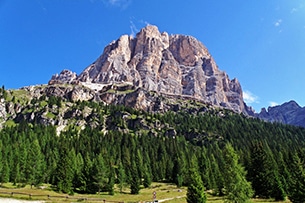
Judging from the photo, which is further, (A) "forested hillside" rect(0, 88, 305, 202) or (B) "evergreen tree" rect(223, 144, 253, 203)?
(A) "forested hillside" rect(0, 88, 305, 202)

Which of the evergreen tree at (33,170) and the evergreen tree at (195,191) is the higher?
the evergreen tree at (33,170)

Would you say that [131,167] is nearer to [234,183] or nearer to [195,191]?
[195,191]

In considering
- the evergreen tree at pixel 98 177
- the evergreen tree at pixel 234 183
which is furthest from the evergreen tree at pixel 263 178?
the evergreen tree at pixel 98 177

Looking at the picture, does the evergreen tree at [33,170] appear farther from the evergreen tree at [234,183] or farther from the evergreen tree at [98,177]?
the evergreen tree at [234,183]

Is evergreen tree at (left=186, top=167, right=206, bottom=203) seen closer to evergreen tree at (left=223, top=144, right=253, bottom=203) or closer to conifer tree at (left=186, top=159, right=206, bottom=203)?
conifer tree at (left=186, top=159, right=206, bottom=203)

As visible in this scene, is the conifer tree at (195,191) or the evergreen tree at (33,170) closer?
the conifer tree at (195,191)

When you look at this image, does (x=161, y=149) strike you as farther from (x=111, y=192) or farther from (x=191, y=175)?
(x=191, y=175)

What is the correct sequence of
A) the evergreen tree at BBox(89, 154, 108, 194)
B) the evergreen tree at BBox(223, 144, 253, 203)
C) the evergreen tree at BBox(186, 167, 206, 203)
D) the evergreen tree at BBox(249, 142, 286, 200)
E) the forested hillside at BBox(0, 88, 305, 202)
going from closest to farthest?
the evergreen tree at BBox(223, 144, 253, 203), the evergreen tree at BBox(186, 167, 206, 203), the evergreen tree at BBox(249, 142, 286, 200), the forested hillside at BBox(0, 88, 305, 202), the evergreen tree at BBox(89, 154, 108, 194)

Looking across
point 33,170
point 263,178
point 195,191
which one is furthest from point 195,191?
point 33,170

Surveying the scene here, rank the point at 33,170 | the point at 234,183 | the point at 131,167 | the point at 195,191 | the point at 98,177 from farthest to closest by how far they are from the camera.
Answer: the point at 131,167 < the point at 98,177 < the point at 33,170 < the point at 195,191 < the point at 234,183

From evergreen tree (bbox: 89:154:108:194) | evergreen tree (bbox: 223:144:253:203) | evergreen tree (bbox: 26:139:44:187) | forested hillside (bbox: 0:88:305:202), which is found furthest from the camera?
evergreen tree (bbox: 89:154:108:194)

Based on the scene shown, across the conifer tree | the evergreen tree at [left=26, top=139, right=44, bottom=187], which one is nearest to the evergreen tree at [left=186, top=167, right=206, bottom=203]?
the conifer tree

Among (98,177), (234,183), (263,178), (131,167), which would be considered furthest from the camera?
(131,167)

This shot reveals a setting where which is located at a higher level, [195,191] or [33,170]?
[33,170]
